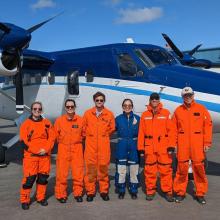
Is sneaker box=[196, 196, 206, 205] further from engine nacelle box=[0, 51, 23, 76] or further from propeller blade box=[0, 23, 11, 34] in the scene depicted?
propeller blade box=[0, 23, 11, 34]

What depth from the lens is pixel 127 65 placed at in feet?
30.1

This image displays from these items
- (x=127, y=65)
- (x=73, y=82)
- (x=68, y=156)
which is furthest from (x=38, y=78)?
(x=68, y=156)

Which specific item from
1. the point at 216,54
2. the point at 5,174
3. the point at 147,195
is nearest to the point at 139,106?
the point at 147,195

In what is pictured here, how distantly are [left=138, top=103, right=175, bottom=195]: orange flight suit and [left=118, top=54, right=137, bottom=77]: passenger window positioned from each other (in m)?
2.54

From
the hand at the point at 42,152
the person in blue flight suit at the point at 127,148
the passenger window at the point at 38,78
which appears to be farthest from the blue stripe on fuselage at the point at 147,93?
the hand at the point at 42,152

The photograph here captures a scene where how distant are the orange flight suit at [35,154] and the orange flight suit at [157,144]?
177 centimetres

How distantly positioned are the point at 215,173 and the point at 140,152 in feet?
10.5

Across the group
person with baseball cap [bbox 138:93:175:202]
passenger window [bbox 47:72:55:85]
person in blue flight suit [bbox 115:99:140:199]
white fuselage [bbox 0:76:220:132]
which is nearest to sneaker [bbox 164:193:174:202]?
person with baseball cap [bbox 138:93:175:202]

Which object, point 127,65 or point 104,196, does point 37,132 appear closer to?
point 104,196

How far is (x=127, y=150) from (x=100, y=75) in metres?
3.43

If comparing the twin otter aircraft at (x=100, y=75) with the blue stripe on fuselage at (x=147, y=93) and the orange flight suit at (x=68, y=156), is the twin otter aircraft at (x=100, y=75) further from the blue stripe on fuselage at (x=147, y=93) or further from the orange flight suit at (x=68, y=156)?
the orange flight suit at (x=68, y=156)

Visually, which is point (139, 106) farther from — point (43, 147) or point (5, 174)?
point (5, 174)

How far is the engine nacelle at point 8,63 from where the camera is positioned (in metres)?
9.72

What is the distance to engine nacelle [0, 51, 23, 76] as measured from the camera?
972 centimetres
